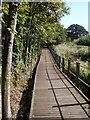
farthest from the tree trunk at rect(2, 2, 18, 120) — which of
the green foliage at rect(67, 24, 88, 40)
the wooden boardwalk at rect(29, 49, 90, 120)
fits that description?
the green foliage at rect(67, 24, 88, 40)

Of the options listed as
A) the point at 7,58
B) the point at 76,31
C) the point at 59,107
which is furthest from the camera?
the point at 76,31

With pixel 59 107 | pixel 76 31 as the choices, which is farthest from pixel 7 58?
pixel 76 31

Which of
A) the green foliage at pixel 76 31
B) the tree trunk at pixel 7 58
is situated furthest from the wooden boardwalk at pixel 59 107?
the green foliage at pixel 76 31

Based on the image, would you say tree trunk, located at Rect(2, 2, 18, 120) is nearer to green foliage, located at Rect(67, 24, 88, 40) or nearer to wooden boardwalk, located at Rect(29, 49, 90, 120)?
wooden boardwalk, located at Rect(29, 49, 90, 120)

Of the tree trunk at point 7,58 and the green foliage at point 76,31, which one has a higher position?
the green foliage at point 76,31

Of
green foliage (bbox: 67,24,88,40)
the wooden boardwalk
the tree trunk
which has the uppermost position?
green foliage (bbox: 67,24,88,40)

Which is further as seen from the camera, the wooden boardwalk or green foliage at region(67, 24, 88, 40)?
green foliage at region(67, 24, 88, 40)

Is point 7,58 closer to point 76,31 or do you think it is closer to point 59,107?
point 59,107

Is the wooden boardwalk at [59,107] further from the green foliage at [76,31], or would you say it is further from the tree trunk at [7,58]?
the green foliage at [76,31]

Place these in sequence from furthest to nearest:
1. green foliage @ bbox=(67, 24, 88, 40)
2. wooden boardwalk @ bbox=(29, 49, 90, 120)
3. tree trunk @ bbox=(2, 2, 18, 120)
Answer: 1. green foliage @ bbox=(67, 24, 88, 40)
2. wooden boardwalk @ bbox=(29, 49, 90, 120)
3. tree trunk @ bbox=(2, 2, 18, 120)

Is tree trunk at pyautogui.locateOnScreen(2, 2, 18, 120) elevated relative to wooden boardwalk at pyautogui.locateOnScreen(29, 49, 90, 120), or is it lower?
elevated

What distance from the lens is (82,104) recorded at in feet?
14.6

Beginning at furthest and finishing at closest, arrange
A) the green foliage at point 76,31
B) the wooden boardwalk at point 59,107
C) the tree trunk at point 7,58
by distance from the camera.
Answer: the green foliage at point 76,31 → the wooden boardwalk at point 59,107 → the tree trunk at point 7,58

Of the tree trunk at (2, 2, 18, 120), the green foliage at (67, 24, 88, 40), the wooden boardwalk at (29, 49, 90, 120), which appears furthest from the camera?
the green foliage at (67, 24, 88, 40)
